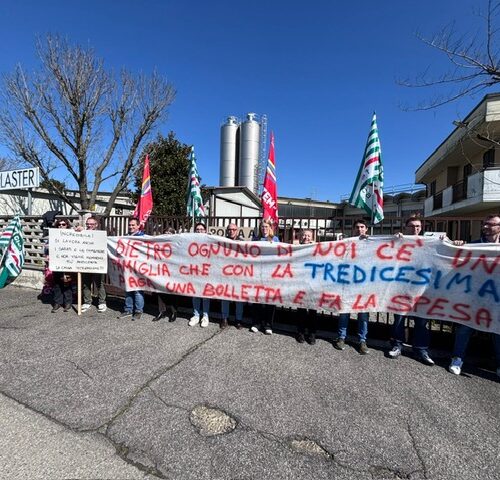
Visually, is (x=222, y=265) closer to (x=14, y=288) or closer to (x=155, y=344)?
(x=155, y=344)

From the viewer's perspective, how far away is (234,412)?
9.23 ft

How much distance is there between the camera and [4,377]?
3.36m

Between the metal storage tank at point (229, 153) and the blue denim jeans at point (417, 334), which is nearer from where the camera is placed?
the blue denim jeans at point (417, 334)

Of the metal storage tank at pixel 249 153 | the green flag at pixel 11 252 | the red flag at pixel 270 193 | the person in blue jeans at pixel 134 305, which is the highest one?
the metal storage tank at pixel 249 153

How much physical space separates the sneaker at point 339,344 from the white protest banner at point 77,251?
4234mm

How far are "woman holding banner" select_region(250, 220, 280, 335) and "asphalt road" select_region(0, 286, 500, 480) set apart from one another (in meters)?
0.37

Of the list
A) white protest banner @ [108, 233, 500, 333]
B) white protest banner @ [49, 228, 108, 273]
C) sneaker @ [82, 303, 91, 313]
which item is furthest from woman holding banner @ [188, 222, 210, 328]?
sneaker @ [82, 303, 91, 313]

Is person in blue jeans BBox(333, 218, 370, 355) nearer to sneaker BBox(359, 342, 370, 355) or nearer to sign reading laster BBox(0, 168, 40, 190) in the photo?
sneaker BBox(359, 342, 370, 355)

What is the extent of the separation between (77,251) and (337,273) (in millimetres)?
4560

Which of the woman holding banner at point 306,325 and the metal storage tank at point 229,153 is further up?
the metal storage tank at point 229,153

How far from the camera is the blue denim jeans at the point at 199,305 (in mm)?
5059

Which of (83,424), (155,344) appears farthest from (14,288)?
(83,424)

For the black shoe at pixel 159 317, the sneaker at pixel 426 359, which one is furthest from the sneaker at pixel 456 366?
the black shoe at pixel 159 317

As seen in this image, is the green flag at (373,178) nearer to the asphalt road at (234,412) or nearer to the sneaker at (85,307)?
the asphalt road at (234,412)
